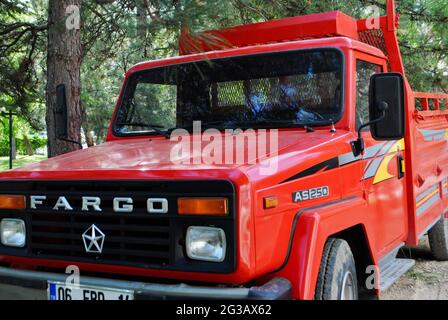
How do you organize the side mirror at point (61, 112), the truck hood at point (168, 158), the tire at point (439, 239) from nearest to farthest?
the truck hood at point (168, 158)
the side mirror at point (61, 112)
the tire at point (439, 239)

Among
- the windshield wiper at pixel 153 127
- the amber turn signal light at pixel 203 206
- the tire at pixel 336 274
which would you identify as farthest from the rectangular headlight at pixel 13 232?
the tire at pixel 336 274

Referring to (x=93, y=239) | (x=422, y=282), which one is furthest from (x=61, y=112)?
(x=422, y=282)

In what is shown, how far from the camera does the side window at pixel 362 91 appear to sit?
3.71 metres

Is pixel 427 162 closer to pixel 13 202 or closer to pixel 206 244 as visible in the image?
pixel 206 244

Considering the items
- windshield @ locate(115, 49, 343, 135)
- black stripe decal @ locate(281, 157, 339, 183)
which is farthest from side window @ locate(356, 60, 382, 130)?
black stripe decal @ locate(281, 157, 339, 183)

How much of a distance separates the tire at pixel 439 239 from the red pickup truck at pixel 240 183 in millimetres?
1369

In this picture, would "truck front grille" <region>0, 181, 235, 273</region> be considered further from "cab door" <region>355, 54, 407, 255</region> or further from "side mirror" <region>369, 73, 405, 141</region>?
"cab door" <region>355, 54, 407, 255</region>

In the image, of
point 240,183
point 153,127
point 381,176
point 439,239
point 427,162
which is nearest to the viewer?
point 240,183

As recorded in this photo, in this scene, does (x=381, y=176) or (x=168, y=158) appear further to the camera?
(x=381, y=176)

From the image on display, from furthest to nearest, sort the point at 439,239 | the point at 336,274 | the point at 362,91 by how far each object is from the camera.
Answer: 1. the point at 439,239
2. the point at 362,91
3. the point at 336,274

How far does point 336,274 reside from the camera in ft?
9.77

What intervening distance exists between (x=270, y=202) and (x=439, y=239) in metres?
4.01

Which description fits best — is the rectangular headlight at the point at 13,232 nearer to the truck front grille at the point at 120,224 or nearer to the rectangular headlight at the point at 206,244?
the truck front grille at the point at 120,224

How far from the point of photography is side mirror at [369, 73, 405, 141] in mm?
3266
